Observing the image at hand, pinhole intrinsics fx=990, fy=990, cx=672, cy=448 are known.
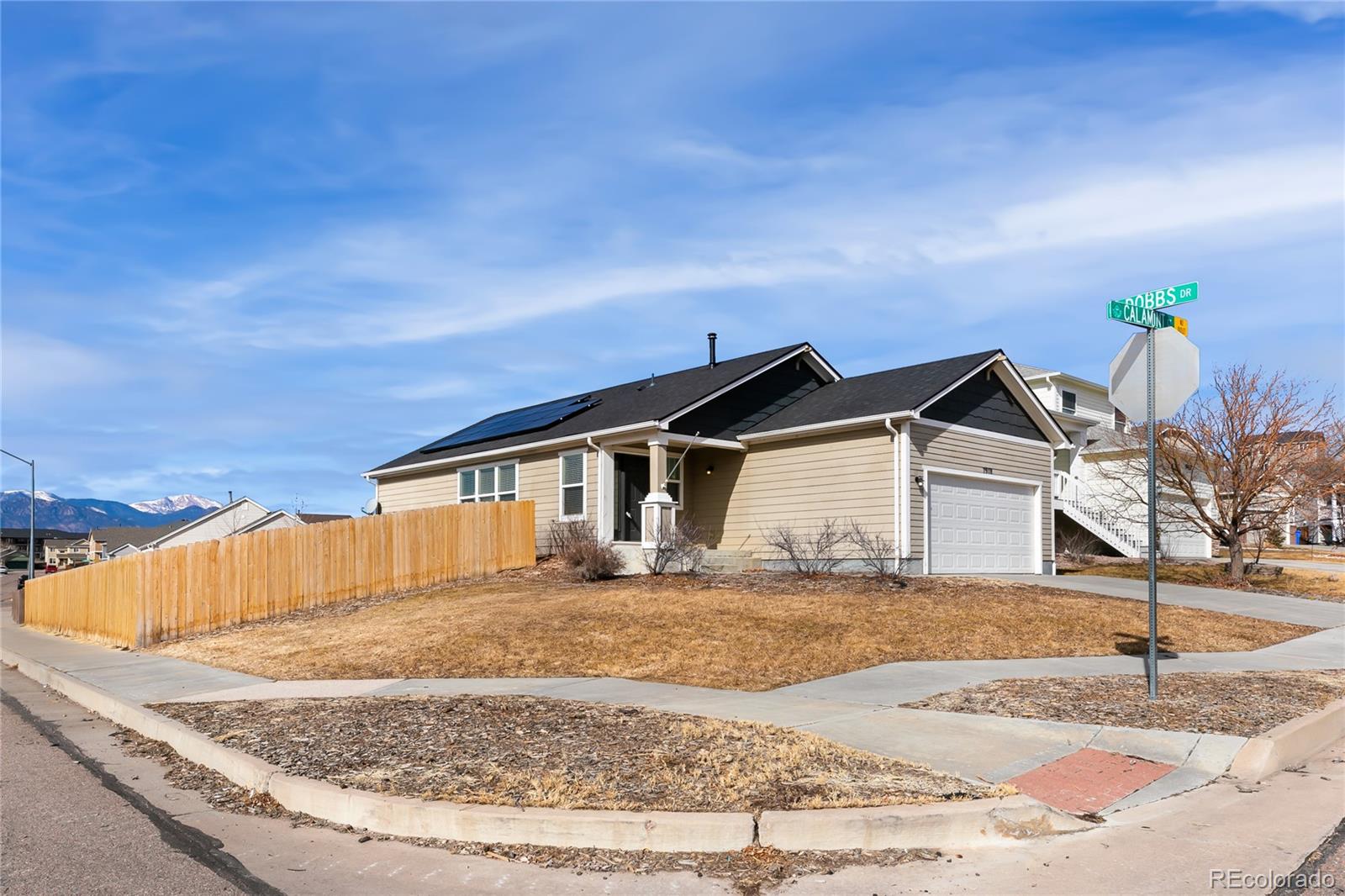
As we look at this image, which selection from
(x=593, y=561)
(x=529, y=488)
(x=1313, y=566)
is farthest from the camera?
(x=1313, y=566)

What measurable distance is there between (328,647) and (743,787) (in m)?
10.1

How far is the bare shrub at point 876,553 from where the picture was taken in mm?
18672

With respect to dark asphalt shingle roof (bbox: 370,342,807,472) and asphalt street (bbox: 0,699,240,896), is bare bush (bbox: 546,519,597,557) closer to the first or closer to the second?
dark asphalt shingle roof (bbox: 370,342,807,472)

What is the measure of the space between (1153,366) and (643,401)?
15.7 metres

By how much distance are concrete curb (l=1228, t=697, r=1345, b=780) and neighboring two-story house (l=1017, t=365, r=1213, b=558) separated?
16.4 metres

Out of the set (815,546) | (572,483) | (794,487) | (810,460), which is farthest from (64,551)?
(815,546)

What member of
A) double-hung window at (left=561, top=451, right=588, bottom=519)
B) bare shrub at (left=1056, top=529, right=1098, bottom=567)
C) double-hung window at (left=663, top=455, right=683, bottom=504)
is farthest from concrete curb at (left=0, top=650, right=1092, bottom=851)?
bare shrub at (left=1056, top=529, right=1098, bottom=567)

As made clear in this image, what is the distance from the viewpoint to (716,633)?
1302cm

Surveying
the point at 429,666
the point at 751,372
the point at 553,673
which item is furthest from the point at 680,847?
the point at 751,372

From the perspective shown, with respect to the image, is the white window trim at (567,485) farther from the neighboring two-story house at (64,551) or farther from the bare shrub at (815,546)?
the neighboring two-story house at (64,551)

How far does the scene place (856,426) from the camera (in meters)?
19.9

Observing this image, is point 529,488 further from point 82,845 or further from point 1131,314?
point 82,845

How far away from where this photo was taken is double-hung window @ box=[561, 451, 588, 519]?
74.1 feet

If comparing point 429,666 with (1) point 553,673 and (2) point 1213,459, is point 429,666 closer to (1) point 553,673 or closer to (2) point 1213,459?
(1) point 553,673
